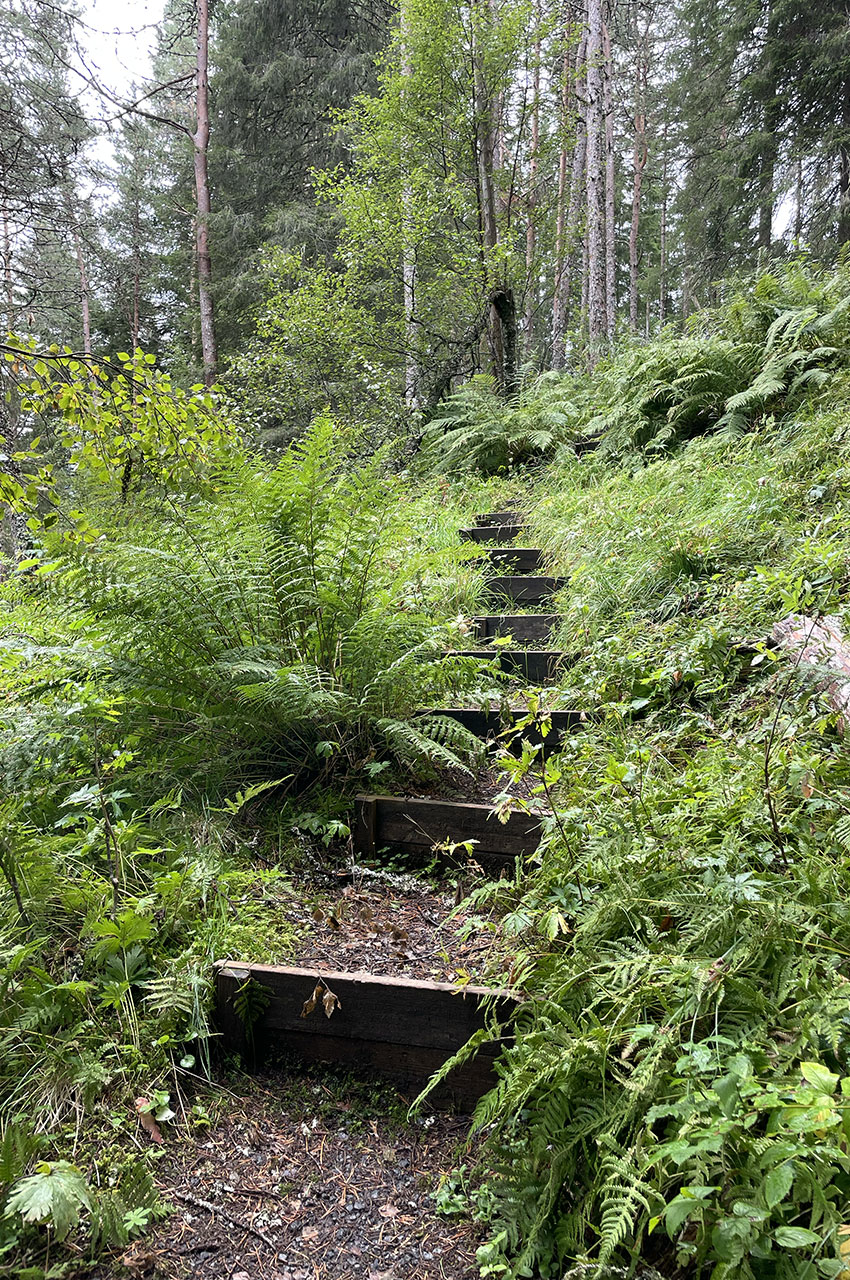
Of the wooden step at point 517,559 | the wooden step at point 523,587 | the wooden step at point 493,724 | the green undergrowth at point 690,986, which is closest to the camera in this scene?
the green undergrowth at point 690,986

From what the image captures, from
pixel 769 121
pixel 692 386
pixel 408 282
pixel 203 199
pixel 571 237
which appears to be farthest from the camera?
pixel 571 237

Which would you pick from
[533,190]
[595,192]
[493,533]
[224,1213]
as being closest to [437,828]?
[224,1213]

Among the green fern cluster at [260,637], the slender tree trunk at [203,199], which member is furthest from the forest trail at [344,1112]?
the slender tree trunk at [203,199]

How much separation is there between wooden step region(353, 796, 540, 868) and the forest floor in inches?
34.9

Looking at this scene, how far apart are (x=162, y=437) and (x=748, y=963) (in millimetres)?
2415

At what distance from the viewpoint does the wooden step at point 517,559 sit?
5.36m

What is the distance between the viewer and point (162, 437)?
8.47ft

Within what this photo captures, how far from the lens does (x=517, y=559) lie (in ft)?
17.9

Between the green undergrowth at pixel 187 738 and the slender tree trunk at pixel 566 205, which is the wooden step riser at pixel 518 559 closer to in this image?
the green undergrowth at pixel 187 738

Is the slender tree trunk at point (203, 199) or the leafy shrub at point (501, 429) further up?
the slender tree trunk at point (203, 199)

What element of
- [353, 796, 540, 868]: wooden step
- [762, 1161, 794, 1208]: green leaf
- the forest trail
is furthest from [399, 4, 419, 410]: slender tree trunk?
[762, 1161, 794, 1208]: green leaf

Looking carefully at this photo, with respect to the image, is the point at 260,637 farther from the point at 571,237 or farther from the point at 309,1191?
the point at 571,237

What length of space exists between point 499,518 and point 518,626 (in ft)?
7.10

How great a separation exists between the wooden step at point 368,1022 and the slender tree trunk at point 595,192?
922 cm
